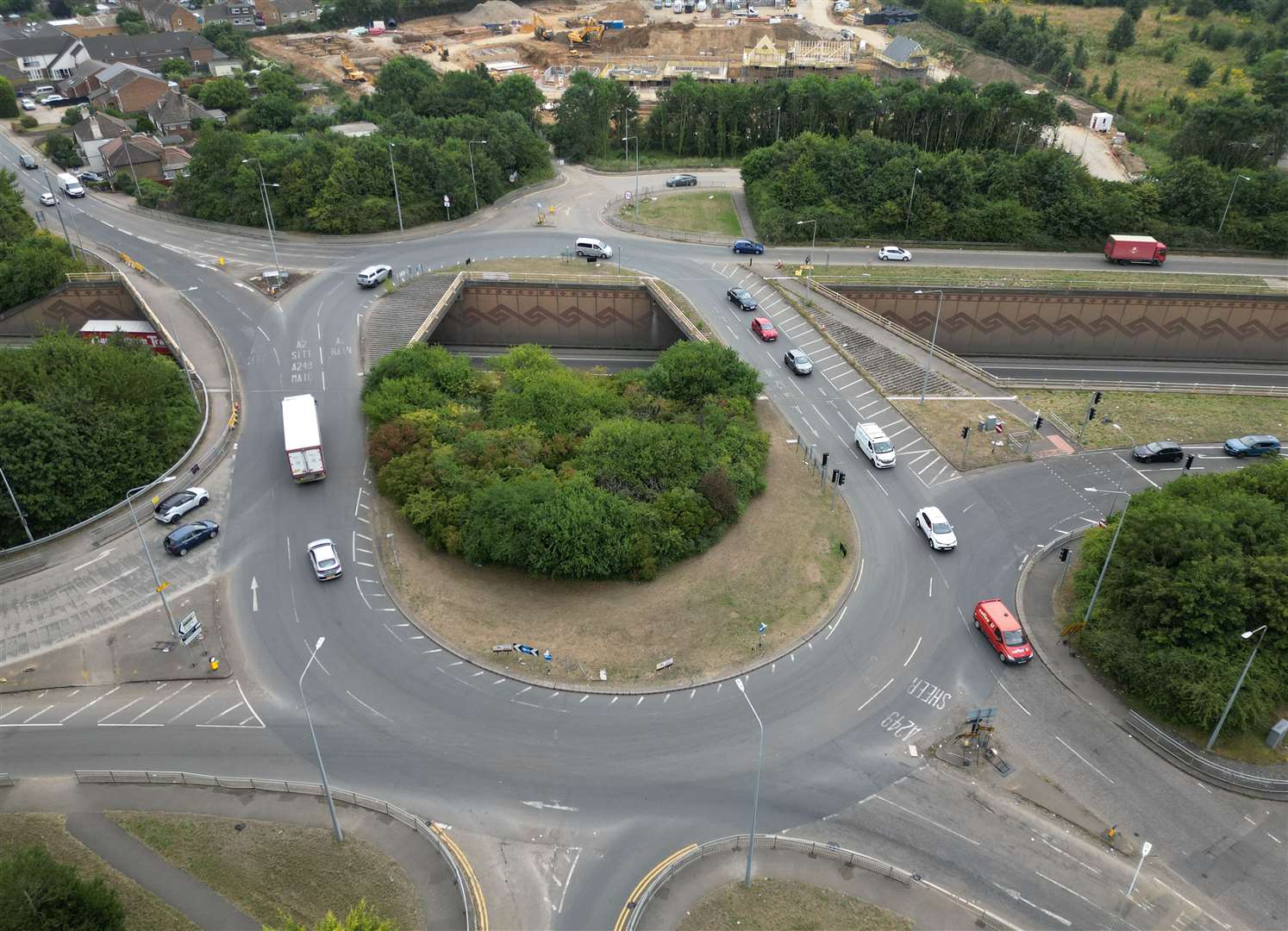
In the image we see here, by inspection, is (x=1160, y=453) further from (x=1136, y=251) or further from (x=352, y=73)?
(x=352, y=73)

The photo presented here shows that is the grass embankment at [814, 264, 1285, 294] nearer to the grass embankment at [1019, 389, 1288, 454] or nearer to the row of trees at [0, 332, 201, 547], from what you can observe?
the grass embankment at [1019, 389, 1288, 454]

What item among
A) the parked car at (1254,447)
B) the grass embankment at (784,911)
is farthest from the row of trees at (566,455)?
the parked car at (1254,447)

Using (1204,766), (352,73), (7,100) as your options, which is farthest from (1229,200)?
(7,100)

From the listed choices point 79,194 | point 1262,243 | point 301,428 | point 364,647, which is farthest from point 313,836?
point 1262,243

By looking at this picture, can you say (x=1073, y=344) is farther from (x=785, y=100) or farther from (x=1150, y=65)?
(x=1150, y=65)

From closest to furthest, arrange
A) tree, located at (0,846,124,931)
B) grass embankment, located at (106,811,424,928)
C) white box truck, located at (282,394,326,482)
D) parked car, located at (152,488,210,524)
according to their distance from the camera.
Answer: tree, located at (0,846,124,931) < grass embankment, located at (106,811,424,928) < parked car, located at (152,488,210,524) < white box truck, located at (282,394,326,482)

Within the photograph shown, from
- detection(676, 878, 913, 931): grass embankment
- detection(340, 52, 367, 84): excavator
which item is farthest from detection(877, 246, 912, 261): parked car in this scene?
detection(340, 52, 367, 84): excavator

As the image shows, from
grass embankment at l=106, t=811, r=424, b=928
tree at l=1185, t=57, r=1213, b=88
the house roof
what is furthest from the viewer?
the house roof
